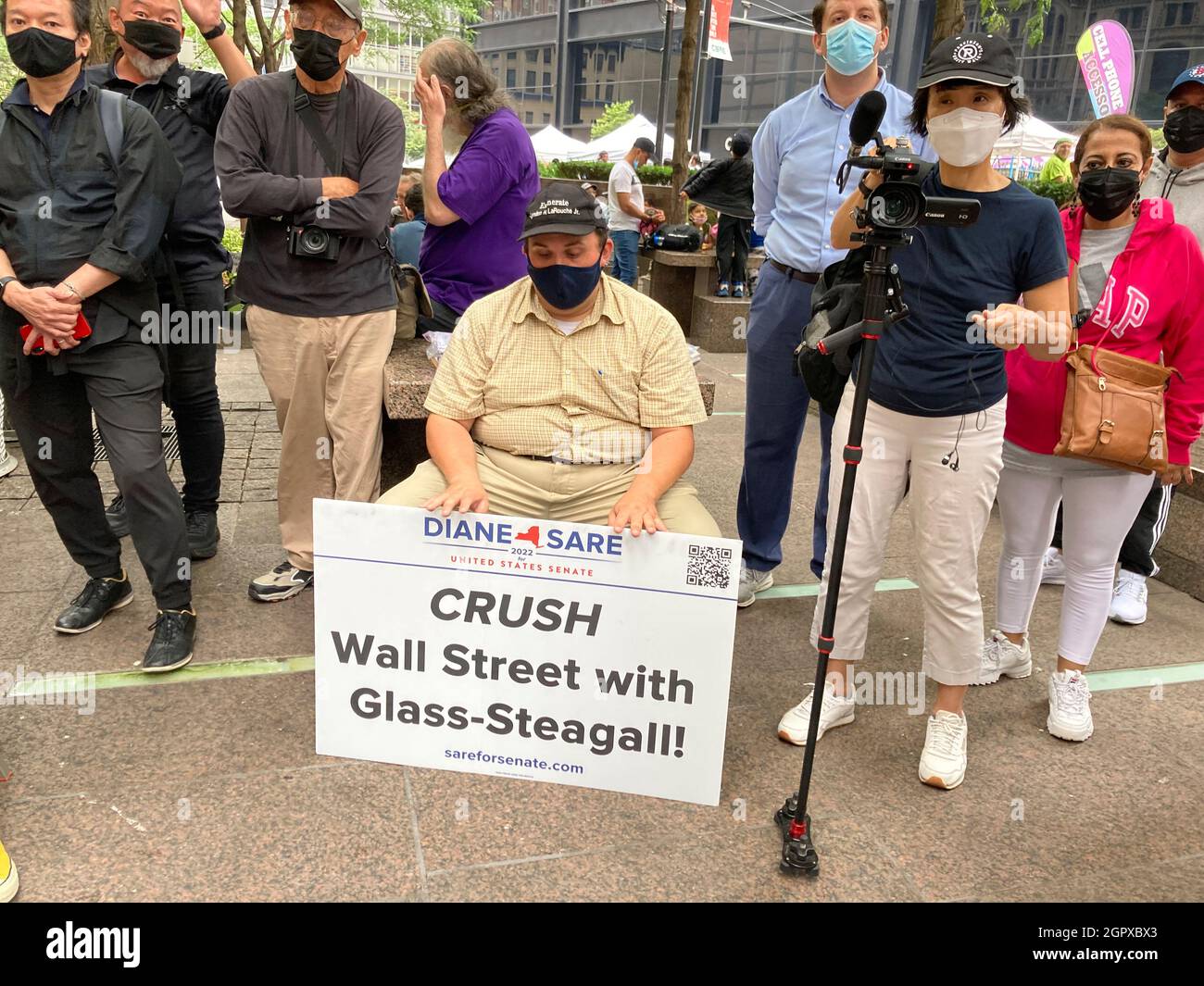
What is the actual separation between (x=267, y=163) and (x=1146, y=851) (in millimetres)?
3585

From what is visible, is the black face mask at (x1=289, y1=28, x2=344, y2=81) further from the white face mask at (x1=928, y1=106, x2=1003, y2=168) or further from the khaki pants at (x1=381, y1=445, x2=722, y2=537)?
the white face mask at (x1=928, y1=106, x2=1003, y2=168)

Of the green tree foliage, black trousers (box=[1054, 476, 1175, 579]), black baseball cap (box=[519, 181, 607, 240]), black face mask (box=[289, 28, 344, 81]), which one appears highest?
the green tree foliage

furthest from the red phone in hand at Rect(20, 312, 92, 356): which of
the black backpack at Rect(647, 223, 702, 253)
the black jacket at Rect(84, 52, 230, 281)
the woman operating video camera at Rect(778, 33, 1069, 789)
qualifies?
the black backpack at Rect(647, 223, 702, 253)

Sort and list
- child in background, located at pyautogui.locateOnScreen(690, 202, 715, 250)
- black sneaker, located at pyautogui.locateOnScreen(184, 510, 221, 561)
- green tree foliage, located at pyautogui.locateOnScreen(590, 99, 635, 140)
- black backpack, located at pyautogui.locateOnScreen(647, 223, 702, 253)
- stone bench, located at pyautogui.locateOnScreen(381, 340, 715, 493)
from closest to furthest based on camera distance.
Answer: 1. stone bench, located at pyautogui.locateOnScreen(381, 340, 715, 493)
2. black sneaker, located at pyautogui.locateOnScreen(184, 510, 221, 561)
3. black backpack, located at pyautogui.locateOnScreen(647, 223, 702, 253)
4. child in background, located at pyautogui.locateOnScreen(690, 202, 715, 250)
5. green tree foliage, located at pyautogui.locateOnScreen(590, 99, 635, 140)

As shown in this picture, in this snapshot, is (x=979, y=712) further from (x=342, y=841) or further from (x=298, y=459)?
(x=298, y=459)

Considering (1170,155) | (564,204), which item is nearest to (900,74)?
(1170,155)

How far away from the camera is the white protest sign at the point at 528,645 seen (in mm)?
2547

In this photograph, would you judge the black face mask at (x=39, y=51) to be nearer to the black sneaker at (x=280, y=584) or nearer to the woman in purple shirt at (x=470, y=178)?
the woman in purple shirt at (x=470, y=178)

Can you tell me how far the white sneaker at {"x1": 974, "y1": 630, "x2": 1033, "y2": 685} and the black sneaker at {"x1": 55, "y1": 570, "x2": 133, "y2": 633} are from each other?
327 cm

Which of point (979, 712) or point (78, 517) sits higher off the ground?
point (78, 517)

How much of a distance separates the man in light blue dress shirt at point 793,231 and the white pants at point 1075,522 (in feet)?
2.53

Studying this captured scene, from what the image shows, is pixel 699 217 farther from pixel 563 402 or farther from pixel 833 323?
pixel 833 323

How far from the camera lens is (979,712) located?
337cm

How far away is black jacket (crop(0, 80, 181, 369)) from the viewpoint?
316 cm
